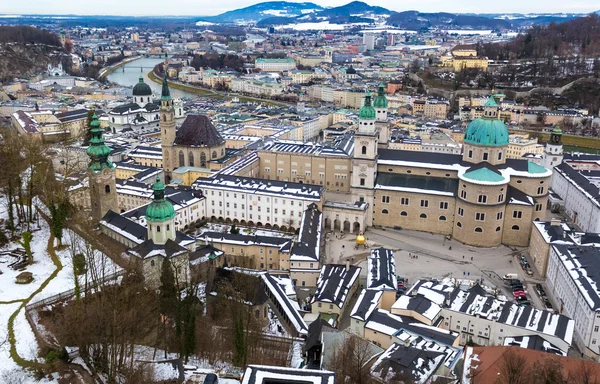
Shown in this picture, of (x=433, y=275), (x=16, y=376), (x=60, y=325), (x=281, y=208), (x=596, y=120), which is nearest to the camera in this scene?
(x=16, y=376)

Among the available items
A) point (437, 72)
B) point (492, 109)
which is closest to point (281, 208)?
point (492, 109)

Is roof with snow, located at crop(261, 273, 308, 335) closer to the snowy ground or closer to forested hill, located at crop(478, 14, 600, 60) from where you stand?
the snowy ground

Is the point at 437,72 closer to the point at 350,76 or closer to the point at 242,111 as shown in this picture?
the point at 350,76

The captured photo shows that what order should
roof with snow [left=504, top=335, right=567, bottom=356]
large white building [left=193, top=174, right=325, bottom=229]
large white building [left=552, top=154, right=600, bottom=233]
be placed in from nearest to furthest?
roof with snow [left=504, top=335, right=567, bottom=356]
large white building [left=552, top=154, right=600, bottom=233]
large white building [left=193, top=174, right=325, bottom=229]

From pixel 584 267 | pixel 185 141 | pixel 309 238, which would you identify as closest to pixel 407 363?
pixel 584 267

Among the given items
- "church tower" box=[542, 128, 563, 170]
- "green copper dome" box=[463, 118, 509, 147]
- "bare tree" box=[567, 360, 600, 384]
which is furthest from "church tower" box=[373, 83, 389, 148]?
"bare tree" box=[567, 360, 600, 384]

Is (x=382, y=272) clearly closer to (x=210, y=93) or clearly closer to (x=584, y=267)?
(x=584, y=267)

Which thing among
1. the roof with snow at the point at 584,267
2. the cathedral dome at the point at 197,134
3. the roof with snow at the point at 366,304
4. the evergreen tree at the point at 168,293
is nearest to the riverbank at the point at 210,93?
the cathedral dome at the point at 197,134
